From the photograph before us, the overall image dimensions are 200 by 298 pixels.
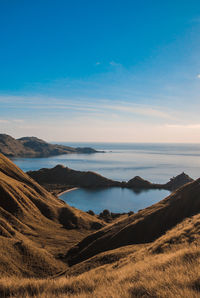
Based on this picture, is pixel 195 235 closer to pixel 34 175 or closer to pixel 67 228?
pixel 67 228

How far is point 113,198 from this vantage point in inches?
4911

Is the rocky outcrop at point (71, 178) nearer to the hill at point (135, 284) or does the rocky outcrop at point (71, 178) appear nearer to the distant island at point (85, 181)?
the distant island at point (85, 181)

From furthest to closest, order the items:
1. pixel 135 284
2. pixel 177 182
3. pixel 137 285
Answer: pixel 177 182 < pixel 135 284 < pixel 137 285

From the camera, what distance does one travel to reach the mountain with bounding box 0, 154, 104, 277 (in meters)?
26.2

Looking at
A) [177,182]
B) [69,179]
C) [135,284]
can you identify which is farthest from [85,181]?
[135,284]

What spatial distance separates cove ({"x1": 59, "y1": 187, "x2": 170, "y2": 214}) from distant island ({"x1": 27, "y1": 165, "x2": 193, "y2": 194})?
6595 millimetres

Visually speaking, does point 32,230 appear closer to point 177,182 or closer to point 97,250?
point 97,250

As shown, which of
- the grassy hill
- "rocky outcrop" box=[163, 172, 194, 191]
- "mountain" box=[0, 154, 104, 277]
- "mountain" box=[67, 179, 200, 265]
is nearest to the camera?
the grassy hill

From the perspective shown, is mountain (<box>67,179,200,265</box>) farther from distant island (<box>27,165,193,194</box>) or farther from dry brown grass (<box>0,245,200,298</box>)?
distant island (<box>27,165,193,194</box>)

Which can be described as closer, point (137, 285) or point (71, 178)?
point (137, 285)

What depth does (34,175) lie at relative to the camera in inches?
6683

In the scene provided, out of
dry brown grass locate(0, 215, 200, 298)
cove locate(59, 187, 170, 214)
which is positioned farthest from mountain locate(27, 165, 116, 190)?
dry brown grass locate(0, 215, 200, 298)

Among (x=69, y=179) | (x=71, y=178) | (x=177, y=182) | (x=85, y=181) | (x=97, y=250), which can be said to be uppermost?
(x=97, y=250)

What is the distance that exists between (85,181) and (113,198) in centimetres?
3874
